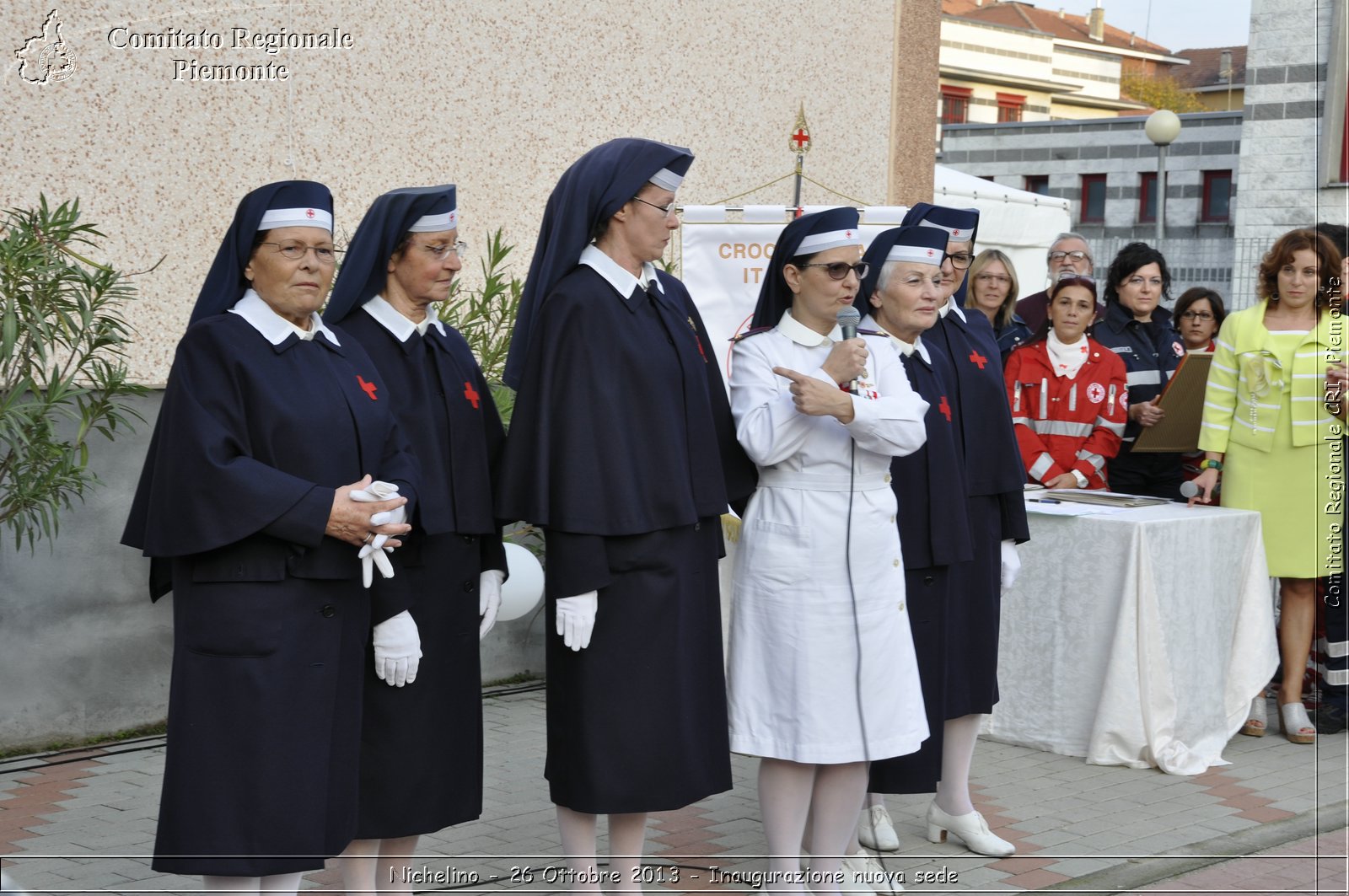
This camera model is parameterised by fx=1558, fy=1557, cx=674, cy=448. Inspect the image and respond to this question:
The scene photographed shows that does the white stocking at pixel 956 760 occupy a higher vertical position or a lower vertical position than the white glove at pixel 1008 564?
lower

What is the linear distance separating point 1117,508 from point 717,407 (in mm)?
2982

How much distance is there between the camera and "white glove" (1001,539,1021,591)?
544 centimetres

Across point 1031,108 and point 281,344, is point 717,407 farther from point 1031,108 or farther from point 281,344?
point 1031,108

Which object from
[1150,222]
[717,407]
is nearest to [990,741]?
[717,407]

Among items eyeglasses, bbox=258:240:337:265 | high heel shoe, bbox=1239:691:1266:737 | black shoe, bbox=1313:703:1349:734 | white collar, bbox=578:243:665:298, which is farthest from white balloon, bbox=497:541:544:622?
black shoe, bbox=1313:703:1349:734

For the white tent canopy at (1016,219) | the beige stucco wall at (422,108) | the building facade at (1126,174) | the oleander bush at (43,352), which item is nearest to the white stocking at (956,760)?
the oleander bush at (43,352)

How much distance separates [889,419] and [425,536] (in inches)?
51.0

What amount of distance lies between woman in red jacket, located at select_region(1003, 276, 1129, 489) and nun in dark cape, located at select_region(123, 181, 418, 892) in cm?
442

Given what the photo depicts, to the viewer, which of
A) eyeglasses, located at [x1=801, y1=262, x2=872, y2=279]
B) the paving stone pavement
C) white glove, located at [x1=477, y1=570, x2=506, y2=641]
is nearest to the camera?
white glove, located at [x1=477, y1=570, x2=506, y2=641]

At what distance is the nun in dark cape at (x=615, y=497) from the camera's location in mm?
4004

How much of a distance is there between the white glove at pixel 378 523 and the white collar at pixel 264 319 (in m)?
0.40

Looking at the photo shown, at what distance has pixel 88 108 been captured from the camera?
20.3ft

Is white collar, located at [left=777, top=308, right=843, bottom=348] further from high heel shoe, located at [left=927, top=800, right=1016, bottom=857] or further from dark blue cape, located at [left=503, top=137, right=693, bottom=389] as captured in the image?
high heel shoe, located at [left=927, top=800, right=1016, bottom=857]

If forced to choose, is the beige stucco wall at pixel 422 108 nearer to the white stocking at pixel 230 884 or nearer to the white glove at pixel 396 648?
the white glove at pixel 396 648
